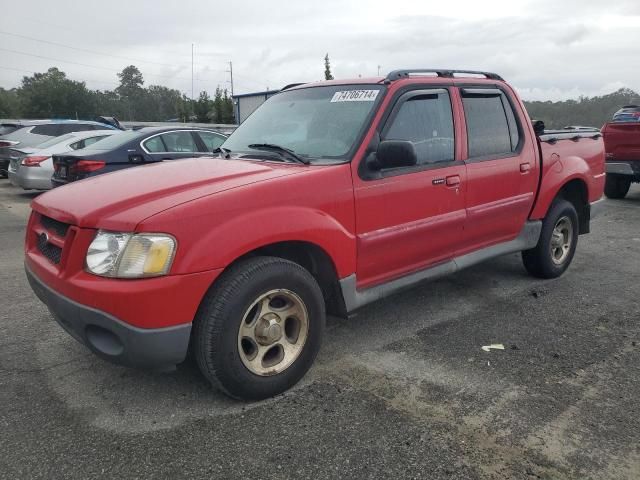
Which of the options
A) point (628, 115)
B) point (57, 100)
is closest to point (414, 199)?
point (628, 115)

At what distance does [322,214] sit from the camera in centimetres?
319

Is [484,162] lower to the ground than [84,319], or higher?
higher

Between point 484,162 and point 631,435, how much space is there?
226 centimetres

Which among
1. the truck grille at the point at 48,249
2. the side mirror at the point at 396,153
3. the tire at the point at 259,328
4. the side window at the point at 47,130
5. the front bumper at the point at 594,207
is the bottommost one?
the tire at the point at 259,328

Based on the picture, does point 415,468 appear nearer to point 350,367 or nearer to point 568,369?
point 350,367

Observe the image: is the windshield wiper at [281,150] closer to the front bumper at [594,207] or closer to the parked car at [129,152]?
the front bumper at [594,207]

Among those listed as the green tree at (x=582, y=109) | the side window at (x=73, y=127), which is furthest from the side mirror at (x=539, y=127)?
the green tree at (x=582, y=109)

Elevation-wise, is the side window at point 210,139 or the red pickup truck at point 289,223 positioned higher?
the side window at point 210,139

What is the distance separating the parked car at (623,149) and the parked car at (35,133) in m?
11.1

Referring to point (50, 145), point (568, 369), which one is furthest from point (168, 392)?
point (50, 145)

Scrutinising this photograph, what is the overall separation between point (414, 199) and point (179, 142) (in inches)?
232

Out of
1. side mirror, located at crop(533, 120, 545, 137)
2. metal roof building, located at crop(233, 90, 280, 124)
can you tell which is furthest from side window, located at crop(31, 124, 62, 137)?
metal roof building, located at crop(233, 90, 280, 124)

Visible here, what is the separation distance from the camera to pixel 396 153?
132 inches

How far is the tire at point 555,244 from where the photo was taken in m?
5.08
